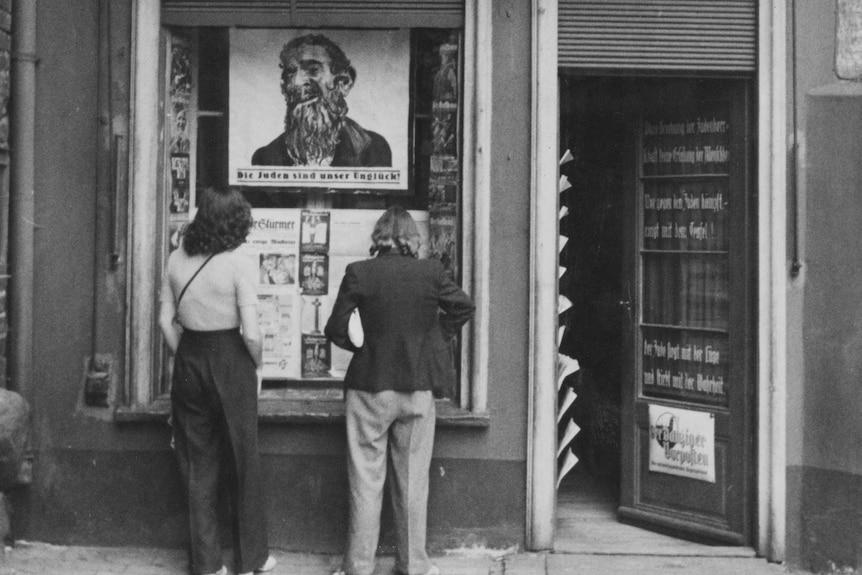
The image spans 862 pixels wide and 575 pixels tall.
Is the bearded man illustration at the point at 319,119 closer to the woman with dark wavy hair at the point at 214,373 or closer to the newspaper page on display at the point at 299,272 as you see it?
the newspaper page on display at the point at 299,272

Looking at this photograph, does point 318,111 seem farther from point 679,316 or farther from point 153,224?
point 679,316

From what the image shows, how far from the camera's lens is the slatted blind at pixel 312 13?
22.0ft

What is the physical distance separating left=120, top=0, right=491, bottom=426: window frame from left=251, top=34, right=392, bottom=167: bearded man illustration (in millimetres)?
614

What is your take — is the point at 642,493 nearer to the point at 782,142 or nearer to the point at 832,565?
the point at 832,565

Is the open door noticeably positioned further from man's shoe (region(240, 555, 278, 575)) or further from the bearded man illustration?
man's shoe (region(240, 555, 278, 575))

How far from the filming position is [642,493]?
24.1ft

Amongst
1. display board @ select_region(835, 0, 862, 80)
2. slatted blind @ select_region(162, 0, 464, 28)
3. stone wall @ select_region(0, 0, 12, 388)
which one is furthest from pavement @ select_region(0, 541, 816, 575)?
slatted blind @ select_region(162, 0, 464, 28)

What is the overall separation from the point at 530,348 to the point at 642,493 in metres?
1.37

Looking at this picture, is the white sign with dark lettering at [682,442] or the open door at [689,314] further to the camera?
the white sign with dark lettering at [682,442]

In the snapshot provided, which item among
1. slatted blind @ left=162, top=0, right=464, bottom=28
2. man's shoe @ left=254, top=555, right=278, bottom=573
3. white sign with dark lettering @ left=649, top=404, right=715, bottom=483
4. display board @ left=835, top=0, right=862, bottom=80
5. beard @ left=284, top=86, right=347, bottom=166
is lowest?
man's shoe @ left=254, top=555, right=278, bottom=573

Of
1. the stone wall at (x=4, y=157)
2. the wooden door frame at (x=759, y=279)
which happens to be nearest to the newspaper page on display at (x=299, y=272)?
A: the wooden door frame at (x=759, y=279)

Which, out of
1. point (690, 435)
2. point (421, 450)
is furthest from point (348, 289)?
point (690, 435)

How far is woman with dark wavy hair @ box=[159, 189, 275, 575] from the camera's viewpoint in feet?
19.4

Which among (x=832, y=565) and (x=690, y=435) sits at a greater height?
(x=690, y=435)
